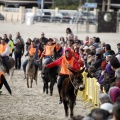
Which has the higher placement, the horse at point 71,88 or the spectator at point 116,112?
the spectator at point 116,112

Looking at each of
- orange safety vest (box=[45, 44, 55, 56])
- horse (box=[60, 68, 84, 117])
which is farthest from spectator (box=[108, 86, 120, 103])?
orange safety vest (box=[45, 44, 55, 56])

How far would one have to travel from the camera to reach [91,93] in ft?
66.6

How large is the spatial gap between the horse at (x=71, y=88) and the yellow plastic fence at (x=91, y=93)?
2.71 feet

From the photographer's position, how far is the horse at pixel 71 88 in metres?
17.0

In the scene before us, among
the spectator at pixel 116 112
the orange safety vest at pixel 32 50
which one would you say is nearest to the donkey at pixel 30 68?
the orange safety vest at pixel 32 50

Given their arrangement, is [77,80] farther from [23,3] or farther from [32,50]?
[23,3]

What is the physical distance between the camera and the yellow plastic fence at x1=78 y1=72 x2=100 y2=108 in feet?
61.4

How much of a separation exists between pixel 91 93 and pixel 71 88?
287 centimetres

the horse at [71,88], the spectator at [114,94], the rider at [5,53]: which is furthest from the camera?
the rider at [5,53]

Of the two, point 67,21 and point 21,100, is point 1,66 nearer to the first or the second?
point 21,100

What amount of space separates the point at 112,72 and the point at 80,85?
955mm

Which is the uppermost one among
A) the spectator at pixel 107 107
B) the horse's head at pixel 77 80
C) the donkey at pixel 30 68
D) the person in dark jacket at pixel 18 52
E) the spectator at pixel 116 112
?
the spectator at pixel 116 112

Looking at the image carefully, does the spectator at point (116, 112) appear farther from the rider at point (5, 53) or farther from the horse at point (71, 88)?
the rider at point (5, 53)

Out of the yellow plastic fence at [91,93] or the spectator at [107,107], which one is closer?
the spectator at [107,107]
